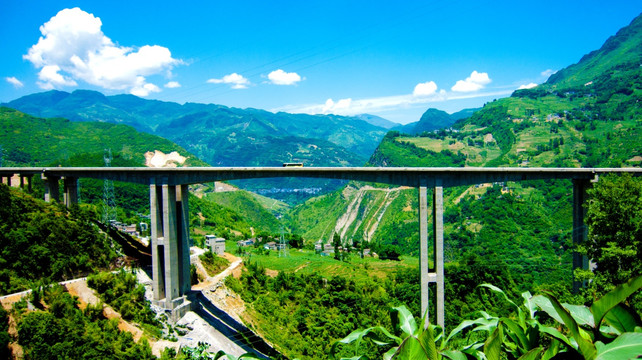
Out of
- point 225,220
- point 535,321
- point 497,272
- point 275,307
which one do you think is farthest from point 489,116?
point 535,321

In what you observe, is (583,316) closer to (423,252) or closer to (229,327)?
(423,252)

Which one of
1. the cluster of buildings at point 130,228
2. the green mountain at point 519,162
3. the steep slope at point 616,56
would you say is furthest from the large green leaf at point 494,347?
the steep slope at point 616,56

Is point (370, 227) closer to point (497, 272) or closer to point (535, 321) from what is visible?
point (497, 272)

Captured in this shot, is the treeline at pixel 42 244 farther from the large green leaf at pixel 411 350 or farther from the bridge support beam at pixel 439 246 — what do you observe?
the large green leaf at pixel 411 350

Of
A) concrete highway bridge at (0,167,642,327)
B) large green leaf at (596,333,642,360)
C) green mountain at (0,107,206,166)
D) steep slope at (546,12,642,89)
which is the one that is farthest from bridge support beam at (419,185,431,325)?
steep slope at (546,12,642,89)

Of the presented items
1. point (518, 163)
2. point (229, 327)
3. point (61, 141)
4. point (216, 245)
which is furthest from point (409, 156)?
point (229, 327)
